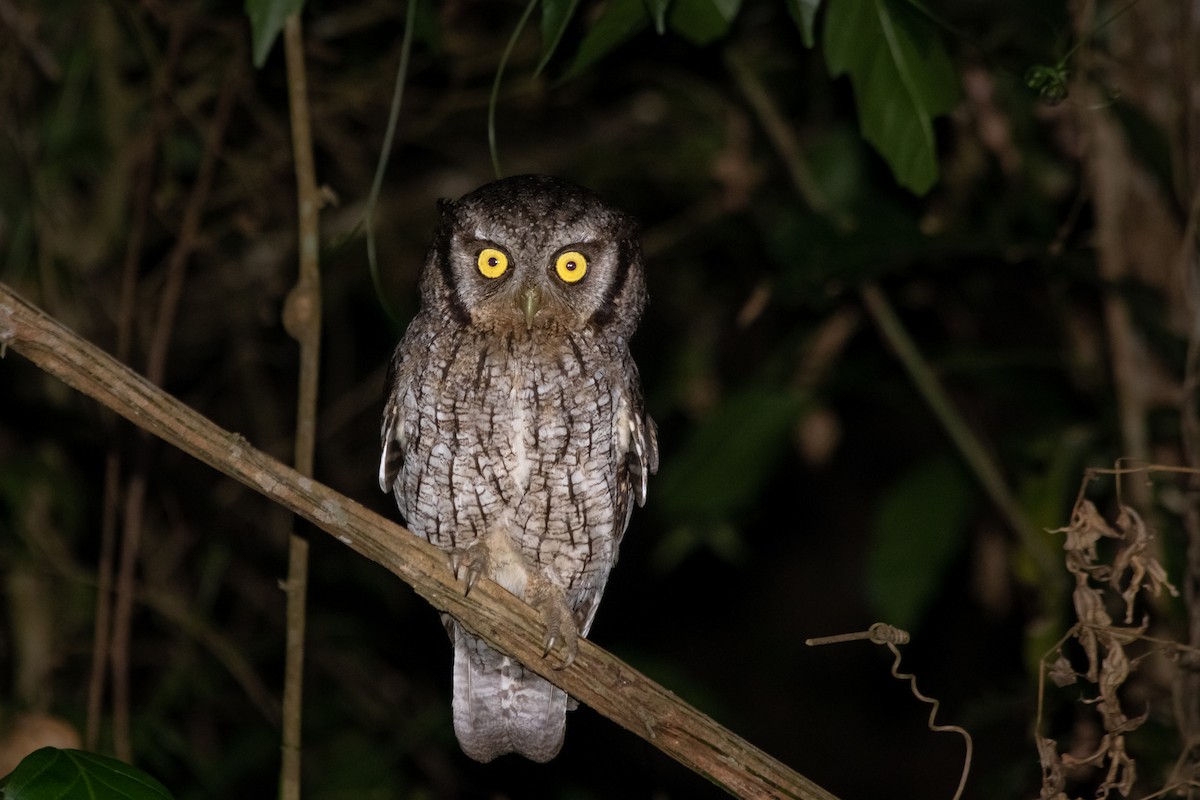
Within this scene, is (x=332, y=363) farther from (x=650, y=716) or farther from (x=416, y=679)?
(x=650, y=716)

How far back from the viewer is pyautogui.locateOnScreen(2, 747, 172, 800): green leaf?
129 cm

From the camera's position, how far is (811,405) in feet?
9.80

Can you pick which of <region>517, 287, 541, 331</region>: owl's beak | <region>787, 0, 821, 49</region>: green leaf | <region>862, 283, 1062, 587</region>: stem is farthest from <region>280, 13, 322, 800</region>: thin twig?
<region>862, 283, 1062, 587</region>: stem

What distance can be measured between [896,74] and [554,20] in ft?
1.73

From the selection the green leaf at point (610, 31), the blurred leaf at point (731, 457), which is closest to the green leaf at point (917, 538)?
the blurred leaf at point (731, 457)

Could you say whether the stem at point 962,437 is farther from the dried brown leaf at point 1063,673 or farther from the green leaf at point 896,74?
the dried brown leaf at point 1063,673

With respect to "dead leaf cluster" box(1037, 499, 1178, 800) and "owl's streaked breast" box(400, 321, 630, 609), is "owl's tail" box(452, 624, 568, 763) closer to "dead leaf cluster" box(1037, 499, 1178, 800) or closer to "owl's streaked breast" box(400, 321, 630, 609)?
"owl's streaked breast" box(400, 321, 630, 609)

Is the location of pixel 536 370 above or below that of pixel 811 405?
below

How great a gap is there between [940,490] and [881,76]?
1396mm

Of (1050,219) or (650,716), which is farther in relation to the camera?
(1050,219)

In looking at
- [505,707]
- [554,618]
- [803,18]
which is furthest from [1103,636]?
[505,707]

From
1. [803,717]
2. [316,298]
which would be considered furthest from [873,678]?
[316,298]

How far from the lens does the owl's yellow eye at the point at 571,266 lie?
6.64 ft

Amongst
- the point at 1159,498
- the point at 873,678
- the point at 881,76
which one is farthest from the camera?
the point at 873,678
